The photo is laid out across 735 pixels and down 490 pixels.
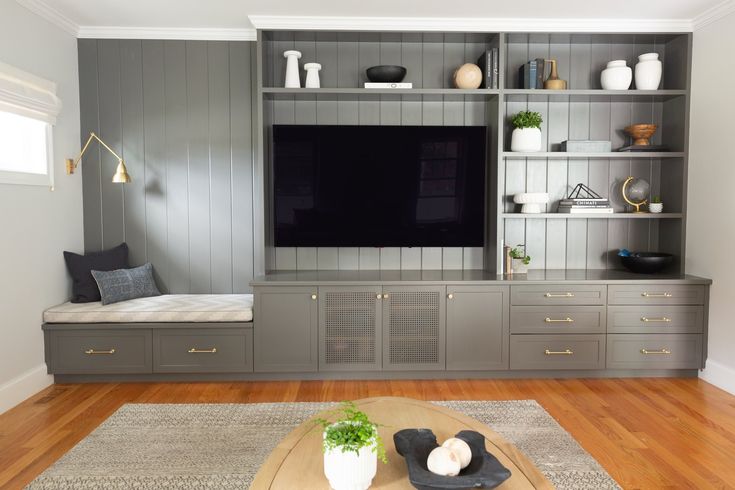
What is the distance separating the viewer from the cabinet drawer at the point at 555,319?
356 centimetres

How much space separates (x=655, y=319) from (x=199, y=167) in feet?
11.1

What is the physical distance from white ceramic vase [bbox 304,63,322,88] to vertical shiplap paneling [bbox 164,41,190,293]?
949 mm

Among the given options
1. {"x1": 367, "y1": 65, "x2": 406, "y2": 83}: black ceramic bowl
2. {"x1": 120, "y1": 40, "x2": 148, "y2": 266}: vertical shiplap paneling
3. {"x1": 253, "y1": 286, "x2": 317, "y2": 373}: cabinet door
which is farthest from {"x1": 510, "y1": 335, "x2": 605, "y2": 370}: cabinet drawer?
{"x1": 120, "y1": 40, "x2": 148, "y2": 266}: vertical shiplap paneling

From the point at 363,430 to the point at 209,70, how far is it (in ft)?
10.6

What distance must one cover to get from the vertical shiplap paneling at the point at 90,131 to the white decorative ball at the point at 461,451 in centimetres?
334

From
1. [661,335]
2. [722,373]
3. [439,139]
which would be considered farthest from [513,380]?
[439,139]

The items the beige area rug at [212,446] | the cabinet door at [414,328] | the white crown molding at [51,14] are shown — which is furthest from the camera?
the cabinet door at [414,328]

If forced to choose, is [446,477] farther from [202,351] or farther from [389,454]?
[202,351]

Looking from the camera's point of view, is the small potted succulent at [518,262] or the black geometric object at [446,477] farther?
the small potted succulent at [518,262]

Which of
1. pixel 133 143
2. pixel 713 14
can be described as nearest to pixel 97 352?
pixel 133 143

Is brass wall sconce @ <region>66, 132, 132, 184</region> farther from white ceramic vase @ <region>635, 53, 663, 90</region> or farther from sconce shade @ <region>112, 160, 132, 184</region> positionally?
white ceramic vase @ <region>635, 53, 663, 90</region>

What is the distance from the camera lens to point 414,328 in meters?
3.54

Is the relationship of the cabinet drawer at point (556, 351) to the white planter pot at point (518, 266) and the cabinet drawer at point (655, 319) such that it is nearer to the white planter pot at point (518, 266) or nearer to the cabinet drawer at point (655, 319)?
the cabinet drawer at point (655, 319)

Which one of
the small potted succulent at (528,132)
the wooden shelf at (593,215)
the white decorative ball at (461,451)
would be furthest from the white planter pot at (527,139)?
the white decorative ball at (461,451)
